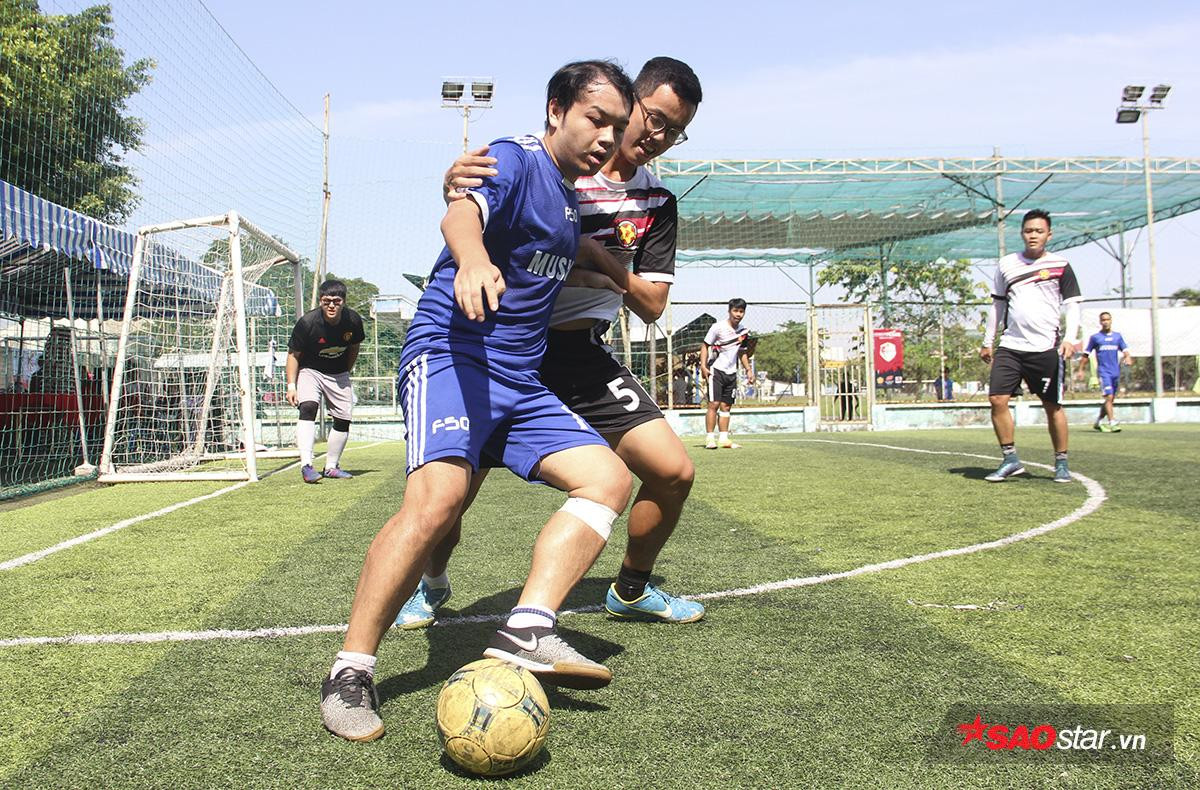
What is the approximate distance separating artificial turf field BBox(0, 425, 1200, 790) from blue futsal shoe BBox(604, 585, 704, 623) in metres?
0.07

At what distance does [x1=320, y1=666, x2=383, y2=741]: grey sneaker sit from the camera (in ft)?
7.63

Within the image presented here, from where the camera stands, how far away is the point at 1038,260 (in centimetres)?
817

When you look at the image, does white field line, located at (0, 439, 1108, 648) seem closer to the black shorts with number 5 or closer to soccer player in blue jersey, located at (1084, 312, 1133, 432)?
the black shorts with number 5

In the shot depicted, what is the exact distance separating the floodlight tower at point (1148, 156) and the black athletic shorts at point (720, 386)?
1321cm

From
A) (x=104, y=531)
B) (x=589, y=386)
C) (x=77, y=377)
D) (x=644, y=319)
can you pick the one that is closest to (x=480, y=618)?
(x=589, y=386)

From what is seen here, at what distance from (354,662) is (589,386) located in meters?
1.43

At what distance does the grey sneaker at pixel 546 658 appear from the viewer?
2.40 m

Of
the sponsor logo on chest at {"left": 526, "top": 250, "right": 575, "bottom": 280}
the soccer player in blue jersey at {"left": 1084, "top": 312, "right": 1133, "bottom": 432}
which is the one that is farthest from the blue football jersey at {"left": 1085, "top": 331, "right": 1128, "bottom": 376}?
the sponsor logo on chest at {"left": 526, "top": 250, "right": 575, "bottom": 280}

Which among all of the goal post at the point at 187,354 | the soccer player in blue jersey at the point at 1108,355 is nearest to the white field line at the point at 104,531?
the goal post at the point at 187,354

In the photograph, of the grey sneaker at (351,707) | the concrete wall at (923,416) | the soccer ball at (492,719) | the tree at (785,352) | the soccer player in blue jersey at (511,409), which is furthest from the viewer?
the tree at (785,352)

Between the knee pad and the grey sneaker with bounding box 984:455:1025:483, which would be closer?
the knee pad

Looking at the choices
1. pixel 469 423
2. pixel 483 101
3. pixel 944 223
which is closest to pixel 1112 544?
pixel 469 423

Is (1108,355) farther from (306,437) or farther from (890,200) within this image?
(306,437)

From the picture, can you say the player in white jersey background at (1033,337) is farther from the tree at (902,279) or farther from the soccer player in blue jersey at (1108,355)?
the tree at (902,279)
